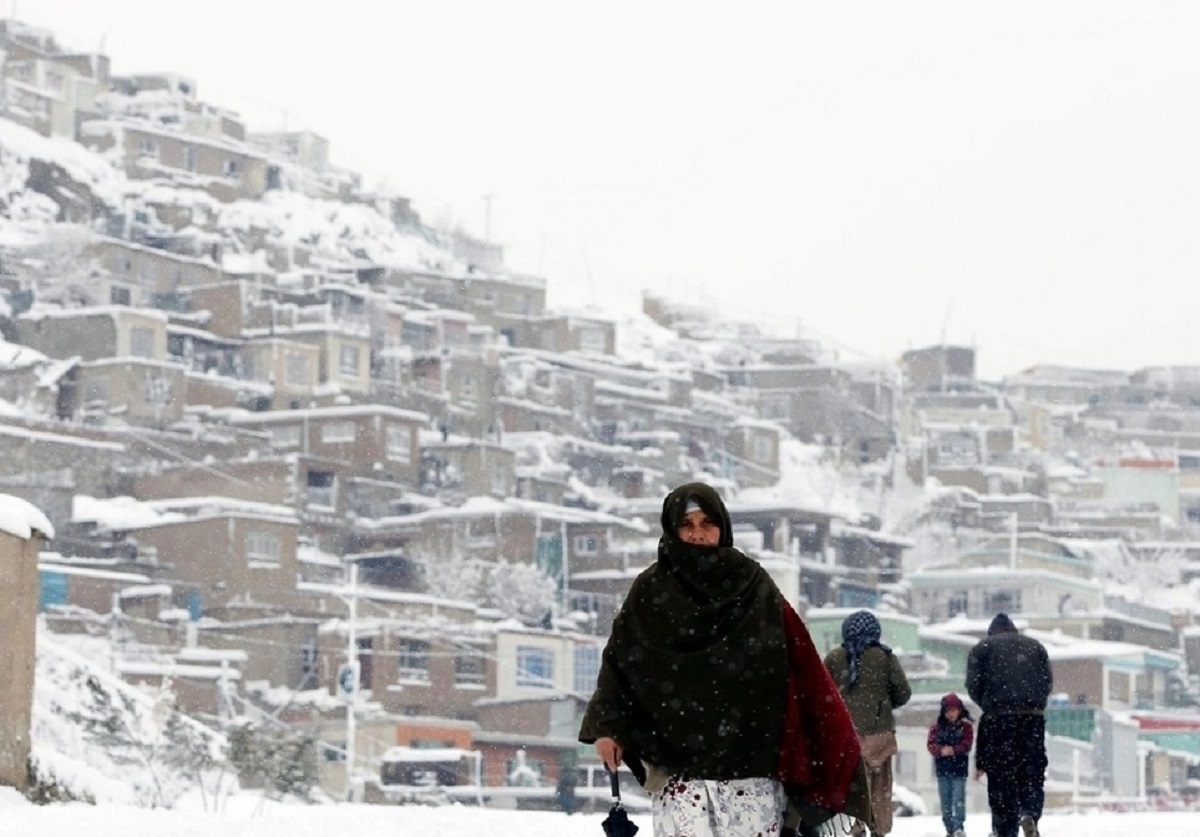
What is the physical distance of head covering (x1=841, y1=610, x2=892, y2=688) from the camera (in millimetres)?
10133

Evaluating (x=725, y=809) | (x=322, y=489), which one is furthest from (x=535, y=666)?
(x=725, y=809)

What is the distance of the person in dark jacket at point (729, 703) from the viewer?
5.34m

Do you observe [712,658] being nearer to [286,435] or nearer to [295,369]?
[286,435]

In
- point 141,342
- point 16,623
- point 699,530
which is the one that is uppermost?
point 141,342

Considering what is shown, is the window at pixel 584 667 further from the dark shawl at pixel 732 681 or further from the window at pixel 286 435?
the dark shawl at pixel 732 681

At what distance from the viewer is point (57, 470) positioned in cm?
6744

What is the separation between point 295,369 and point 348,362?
274 centimetres

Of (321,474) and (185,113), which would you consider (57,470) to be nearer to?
(321,474)

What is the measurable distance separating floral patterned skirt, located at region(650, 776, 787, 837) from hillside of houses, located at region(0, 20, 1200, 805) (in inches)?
1725

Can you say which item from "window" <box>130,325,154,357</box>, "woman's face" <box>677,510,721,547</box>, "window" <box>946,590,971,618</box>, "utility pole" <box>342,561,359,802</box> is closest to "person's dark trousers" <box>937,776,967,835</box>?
"woman's face" <box>677,510,721,547</box>

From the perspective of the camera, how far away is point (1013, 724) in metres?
10.8

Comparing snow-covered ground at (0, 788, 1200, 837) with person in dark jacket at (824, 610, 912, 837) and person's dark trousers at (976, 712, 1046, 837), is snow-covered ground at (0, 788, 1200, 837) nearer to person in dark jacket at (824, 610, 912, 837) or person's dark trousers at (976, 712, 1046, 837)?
person's dark trousers at (976, 712, 1046, 837)

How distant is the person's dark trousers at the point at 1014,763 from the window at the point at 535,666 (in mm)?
48761

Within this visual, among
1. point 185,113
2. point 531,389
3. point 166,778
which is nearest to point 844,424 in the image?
point 531,389
